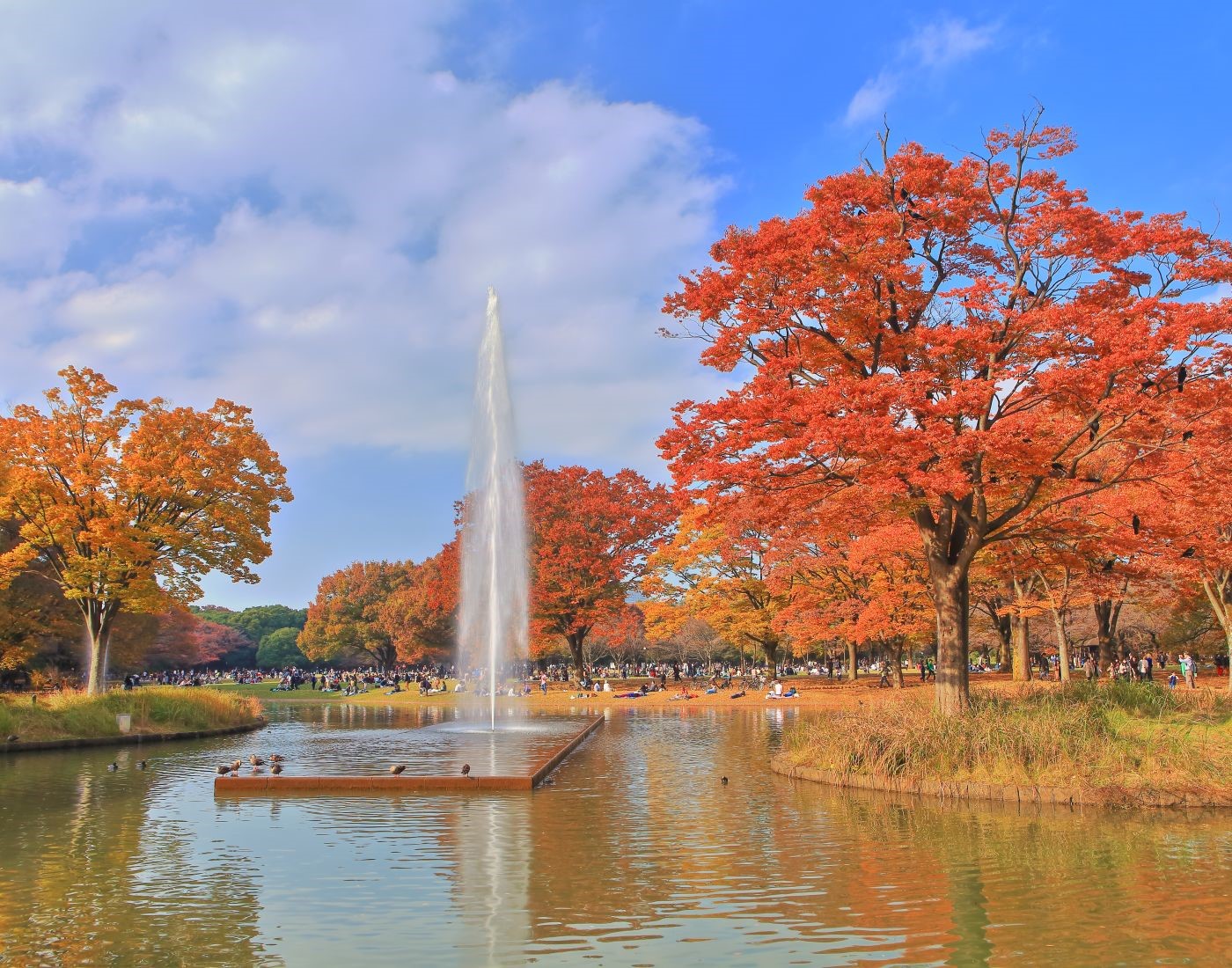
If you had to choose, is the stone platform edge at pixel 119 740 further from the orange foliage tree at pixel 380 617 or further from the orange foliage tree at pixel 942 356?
the orange foliage tree at pixel 380 617

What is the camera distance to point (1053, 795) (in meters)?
16.6

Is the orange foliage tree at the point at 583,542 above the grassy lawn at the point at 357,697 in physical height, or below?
above

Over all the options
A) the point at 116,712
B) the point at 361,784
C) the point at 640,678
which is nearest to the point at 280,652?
the point at 640,678

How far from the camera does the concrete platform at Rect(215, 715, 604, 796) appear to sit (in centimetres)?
1830

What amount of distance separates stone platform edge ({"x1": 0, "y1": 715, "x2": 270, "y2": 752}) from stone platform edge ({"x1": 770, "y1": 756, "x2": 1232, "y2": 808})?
2331 centimetres

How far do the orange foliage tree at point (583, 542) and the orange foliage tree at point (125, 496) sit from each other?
77.3 feet

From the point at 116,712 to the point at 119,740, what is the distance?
163cm

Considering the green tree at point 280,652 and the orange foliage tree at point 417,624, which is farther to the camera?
the green tree at point 280,652

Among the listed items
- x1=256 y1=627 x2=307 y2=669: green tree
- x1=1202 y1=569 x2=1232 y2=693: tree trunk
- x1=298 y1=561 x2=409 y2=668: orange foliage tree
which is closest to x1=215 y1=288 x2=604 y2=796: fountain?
x1=1202 y1=569 x2=1232 y2=693: tree trunk

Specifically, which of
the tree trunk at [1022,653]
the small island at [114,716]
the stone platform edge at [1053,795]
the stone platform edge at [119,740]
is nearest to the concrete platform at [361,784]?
the stone platform edge at [1053,795]

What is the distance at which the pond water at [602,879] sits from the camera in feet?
29.2

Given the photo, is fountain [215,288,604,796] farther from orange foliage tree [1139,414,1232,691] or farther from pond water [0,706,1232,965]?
orange foliage tree [1139,414,1232,691]

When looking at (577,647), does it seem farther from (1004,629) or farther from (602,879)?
(602,879)

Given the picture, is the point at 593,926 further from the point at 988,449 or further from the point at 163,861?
the point at 988,449
